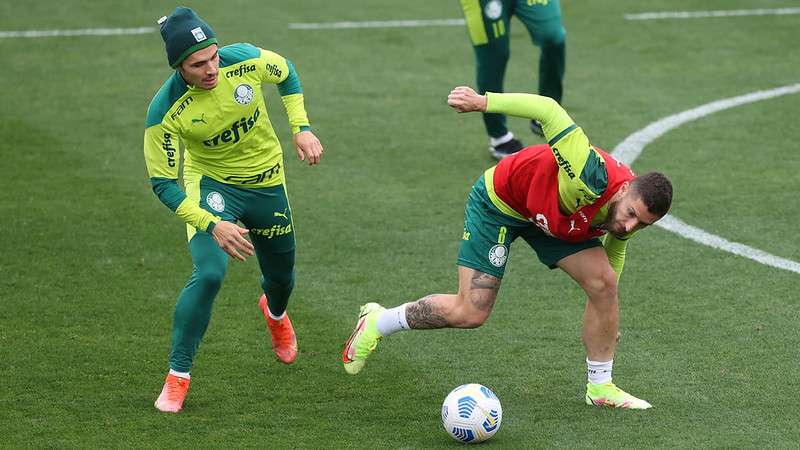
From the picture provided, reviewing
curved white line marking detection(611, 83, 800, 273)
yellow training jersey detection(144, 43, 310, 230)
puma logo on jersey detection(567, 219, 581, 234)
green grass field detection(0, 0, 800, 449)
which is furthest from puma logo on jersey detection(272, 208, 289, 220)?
curved white line marking detection(611, 83, 800, 273)

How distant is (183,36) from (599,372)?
287cm

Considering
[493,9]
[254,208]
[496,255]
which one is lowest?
[493,9]

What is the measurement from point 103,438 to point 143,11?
1104cm

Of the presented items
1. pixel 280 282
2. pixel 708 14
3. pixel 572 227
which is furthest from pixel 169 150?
pixel 708 14

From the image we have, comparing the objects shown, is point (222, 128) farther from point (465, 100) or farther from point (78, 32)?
point (78, 32)

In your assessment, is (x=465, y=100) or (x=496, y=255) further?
(x=496, y=255)

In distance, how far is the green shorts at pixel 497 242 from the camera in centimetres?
708

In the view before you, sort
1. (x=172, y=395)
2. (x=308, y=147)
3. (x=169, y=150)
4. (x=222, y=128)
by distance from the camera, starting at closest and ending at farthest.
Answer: (x=169, y=150), (x=172, y=395), (x=222, y=128), (x=308, y=147)

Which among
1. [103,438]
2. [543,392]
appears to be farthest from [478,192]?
[103,438]

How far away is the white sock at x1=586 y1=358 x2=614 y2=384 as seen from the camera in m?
7.06

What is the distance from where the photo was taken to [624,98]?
43.9 feet

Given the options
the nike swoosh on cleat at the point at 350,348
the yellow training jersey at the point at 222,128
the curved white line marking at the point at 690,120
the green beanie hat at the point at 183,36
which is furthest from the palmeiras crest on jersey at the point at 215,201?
the curved white line marking at the point at 690,120

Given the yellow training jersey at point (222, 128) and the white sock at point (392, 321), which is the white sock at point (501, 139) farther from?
the white sock at point (392, 321)

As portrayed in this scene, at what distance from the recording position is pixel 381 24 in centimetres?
1633
